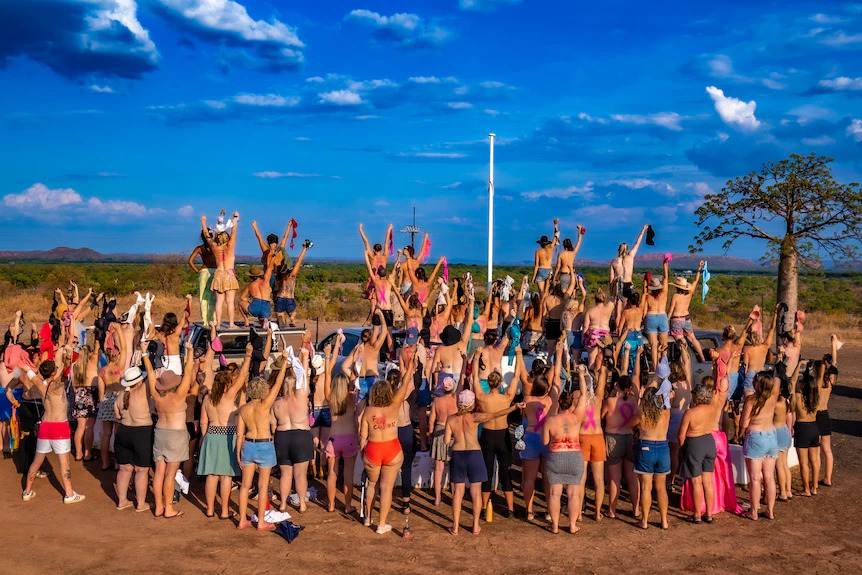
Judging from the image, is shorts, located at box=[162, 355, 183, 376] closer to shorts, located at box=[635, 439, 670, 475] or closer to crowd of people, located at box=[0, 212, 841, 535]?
crowd of people, located at box=[0, 212, 841, 535]

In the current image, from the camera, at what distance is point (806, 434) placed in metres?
8.97

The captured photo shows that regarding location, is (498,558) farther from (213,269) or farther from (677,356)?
(213,269)

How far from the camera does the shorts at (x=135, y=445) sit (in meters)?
8.05

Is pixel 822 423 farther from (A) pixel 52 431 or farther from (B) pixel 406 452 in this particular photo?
(A) pixel 52 431

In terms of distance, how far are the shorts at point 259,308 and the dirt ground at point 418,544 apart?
148 inches

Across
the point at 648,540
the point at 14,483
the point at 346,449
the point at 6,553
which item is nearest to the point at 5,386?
the point at 14,483

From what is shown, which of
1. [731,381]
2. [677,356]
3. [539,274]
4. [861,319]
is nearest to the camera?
[731,381]

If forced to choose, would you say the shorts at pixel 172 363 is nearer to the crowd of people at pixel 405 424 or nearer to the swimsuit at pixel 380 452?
the crowd of people at pixel 405 424

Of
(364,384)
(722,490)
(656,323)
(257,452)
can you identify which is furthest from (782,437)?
(257,452)

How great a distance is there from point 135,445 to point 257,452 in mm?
1493

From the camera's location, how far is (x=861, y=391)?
1605cm

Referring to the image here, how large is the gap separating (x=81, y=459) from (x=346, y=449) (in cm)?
442

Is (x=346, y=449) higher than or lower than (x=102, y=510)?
higher

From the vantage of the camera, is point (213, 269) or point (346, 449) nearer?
point (346, 449)
